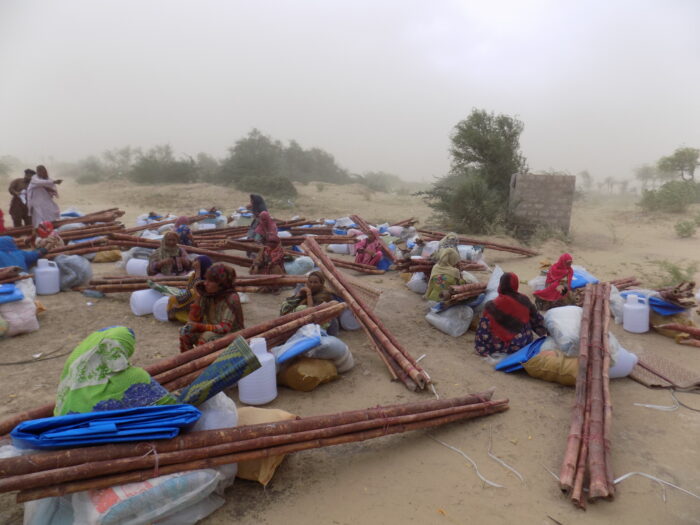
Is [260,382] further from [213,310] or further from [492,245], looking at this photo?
[492,245]

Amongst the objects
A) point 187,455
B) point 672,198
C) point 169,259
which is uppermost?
point 672,198

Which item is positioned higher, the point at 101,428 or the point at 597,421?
the point at 101,428

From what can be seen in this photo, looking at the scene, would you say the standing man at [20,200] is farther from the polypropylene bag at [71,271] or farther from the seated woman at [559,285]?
the seated woman at [559,285]

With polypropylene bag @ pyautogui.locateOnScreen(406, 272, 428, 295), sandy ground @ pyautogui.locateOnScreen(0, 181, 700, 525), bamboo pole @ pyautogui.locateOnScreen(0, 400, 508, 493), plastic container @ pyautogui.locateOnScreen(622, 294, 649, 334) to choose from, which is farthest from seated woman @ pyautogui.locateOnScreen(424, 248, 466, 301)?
bamboo pole @ pyautogui.locateOnScreen(0, 400, 508, 493)

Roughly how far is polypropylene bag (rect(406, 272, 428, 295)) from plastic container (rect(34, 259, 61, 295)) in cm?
502

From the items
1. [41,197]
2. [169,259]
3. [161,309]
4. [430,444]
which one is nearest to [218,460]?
[430,444]

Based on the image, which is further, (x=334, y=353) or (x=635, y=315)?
(x=635, y=315)

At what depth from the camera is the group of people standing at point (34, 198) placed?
28.7ft

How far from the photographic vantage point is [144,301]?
5469 mm

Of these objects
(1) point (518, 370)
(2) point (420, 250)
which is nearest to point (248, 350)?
(1) point (518, 370)

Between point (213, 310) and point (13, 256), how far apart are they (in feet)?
11.3

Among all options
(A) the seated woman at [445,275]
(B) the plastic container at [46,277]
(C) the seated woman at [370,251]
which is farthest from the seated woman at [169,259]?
(A) the seated woman at [445,275]

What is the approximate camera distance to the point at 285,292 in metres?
6.80

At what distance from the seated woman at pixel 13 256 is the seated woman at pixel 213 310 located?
322 cm
